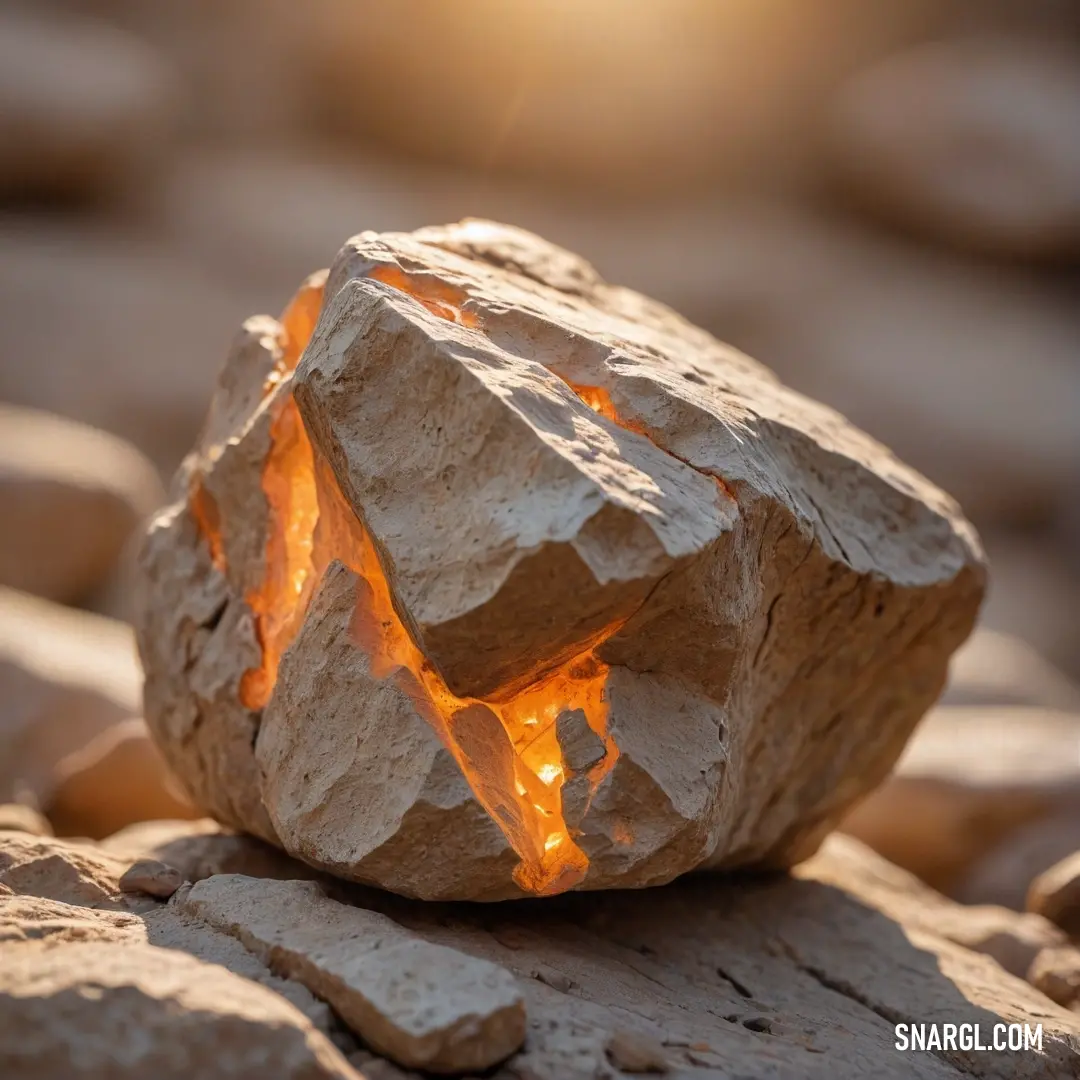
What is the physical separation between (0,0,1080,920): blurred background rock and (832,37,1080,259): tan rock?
0.8 inches

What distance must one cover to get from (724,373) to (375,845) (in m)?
1.14

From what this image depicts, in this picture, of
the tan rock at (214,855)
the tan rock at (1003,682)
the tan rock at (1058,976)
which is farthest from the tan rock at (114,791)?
the tan rock at (1003,682)

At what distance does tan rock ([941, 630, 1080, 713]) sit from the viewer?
4695 mm

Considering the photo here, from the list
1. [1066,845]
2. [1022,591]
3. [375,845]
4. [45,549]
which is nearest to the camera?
[375,845]

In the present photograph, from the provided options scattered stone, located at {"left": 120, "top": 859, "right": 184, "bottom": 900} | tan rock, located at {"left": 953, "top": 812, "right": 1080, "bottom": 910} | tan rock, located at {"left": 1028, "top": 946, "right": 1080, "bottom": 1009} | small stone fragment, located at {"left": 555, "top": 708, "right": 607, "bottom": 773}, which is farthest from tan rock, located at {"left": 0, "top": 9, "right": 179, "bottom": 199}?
tan rock, located at {"left": 1028, "top": 946, "right": 1080, "bottom": 1009}

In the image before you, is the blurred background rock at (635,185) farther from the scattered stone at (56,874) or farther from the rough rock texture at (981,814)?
the scattered stone at (56,874)

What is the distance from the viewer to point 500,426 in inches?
63.9

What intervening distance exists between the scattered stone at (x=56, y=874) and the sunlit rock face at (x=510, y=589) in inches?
11.1

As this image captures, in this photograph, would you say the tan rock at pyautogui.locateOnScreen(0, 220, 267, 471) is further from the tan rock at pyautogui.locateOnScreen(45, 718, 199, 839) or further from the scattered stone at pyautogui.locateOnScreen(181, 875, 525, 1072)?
the scattered stone at pyautogui.locateOnScreen(181, 875, 525, 1072)

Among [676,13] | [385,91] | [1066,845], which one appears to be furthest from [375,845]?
[676,13]

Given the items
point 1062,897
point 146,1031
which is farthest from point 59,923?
point 1062,897

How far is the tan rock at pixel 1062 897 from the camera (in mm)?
2789

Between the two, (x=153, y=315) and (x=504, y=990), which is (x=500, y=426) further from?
(x=153, y=315)

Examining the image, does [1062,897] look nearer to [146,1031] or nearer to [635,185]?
[146,1031]
